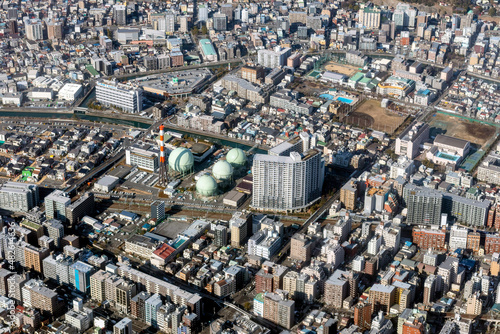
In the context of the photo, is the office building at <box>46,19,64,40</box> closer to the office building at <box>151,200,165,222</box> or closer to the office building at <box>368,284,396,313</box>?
the office building at <box>151,200,165,222</box>

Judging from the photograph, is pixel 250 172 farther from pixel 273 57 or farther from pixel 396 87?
pixel 273 57

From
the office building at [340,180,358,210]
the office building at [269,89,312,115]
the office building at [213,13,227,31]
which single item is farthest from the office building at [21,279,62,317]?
the office building at [213,13,227,31]

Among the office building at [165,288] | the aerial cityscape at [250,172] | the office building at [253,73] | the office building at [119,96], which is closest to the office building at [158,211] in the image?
the aerial cityscape at [250,172]

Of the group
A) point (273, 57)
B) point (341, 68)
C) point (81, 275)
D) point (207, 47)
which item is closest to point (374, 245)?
point (81, 275)

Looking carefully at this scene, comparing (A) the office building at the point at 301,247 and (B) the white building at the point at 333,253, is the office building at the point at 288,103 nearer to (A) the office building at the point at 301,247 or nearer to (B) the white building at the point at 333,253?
(A) the office building at the point at 301,247

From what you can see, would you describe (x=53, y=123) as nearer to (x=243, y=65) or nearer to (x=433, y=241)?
(x=243, y=65)

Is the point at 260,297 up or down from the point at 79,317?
up
